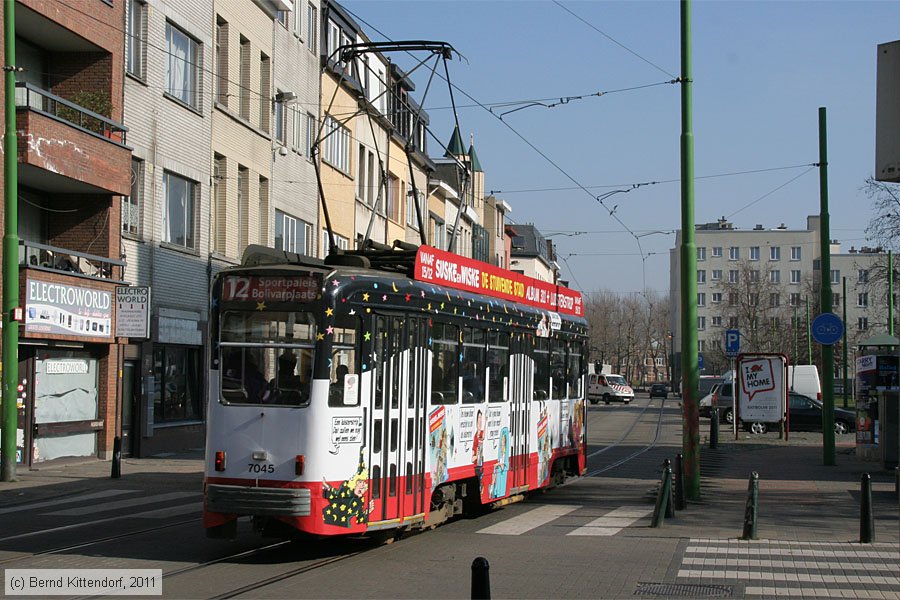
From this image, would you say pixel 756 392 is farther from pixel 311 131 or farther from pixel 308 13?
pixel 308 13

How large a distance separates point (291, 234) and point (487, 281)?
22.2 meters

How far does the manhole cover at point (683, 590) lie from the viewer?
990 cm

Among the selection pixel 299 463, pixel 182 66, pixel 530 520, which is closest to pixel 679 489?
pixel 530 520

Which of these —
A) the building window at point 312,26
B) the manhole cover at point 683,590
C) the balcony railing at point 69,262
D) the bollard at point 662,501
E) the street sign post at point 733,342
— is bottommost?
the manhole cover at point 683,590

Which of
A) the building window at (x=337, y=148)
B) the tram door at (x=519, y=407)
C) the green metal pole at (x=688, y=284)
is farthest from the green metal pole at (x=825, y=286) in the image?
the building window at (x=337, y=148)

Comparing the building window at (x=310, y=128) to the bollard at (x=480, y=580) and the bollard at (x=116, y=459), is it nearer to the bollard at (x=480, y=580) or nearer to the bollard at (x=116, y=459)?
the bollard at (x=116, y=459)

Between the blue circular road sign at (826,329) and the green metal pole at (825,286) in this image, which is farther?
the green metal pole at (825,286)

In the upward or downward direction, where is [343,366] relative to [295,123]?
downward

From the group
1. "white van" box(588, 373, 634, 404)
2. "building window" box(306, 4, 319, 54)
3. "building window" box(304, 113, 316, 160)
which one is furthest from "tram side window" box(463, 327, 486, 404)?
"white van" box(588, 373, 634, 404)

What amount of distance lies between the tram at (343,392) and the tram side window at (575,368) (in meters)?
5.09

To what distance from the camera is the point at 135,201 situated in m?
26.9

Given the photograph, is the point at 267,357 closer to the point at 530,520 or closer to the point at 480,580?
the point at 530,520

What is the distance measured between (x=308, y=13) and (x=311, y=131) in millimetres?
4065

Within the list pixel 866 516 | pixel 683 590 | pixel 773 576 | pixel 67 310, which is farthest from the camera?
pixel 67 310
